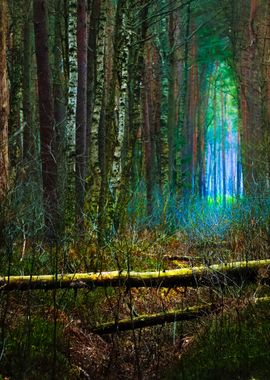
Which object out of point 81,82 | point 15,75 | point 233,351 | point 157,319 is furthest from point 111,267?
point 15,75

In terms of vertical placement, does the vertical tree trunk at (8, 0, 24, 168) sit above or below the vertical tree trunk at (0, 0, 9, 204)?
above

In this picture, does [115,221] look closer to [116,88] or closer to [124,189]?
[124,189]

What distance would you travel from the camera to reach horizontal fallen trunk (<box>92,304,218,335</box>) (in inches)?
201

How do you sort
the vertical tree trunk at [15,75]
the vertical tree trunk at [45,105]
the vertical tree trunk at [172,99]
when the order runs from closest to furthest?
the vertical tree trunk at [45,105] → the vertical tree trunk at [15,75] → the vertical tree trunk at [172,99]

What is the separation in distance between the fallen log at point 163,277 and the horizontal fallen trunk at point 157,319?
25 centimetres

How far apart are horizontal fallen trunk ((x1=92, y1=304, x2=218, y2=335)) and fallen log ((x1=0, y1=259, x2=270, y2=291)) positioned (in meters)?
0.25

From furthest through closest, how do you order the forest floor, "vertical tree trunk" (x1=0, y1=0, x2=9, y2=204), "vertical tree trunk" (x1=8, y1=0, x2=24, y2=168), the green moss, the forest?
"vertical tree trunk" (x1=8, y1=0, x2=24, y2=168) < "vertical tree trunk" (x1=0, y1=0, x2=9, y2=204) < the forest < the forest floor < the green moss

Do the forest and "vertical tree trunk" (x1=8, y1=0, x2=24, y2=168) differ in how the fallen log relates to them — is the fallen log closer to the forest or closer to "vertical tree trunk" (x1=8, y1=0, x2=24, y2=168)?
the forest

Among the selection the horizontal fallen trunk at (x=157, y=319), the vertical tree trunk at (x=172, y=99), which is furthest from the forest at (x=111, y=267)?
the vertical tree trunk at (x=172, y=99)

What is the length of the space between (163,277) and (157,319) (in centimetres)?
41

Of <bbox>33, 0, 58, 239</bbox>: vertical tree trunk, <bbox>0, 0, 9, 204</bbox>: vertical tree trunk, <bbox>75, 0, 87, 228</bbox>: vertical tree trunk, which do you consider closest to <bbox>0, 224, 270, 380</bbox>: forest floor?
<bbox>0, 0, 9, 204</bbox>: vertical tree trunk

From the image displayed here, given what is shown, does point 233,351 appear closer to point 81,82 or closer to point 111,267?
point 111,267

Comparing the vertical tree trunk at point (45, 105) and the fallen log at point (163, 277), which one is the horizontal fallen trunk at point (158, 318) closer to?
the fallen log at point (163, 277)

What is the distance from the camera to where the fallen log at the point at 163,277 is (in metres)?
5.08
